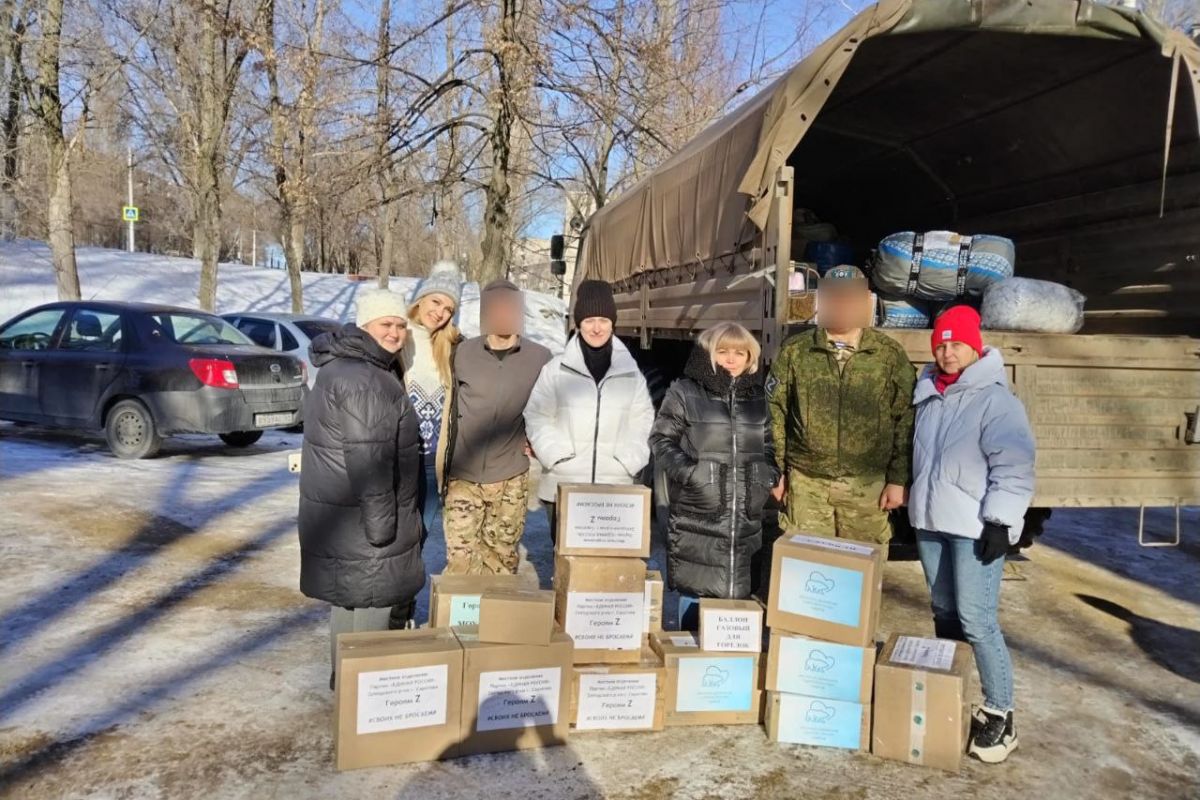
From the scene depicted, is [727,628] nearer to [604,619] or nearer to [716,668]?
[716,668]

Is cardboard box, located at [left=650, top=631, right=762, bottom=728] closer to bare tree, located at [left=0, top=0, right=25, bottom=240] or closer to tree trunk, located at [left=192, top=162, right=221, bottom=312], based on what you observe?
bare tree, located at [left=0, top=0, right=25, bottom=240]

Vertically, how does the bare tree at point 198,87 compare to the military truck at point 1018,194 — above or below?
above

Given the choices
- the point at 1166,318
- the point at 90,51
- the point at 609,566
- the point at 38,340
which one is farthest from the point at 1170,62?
the point at 90,51

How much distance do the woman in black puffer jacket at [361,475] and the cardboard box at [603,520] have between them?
1.94 ft

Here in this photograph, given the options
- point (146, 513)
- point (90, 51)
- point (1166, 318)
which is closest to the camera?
point (1166, 318)

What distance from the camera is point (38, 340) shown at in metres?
8.69

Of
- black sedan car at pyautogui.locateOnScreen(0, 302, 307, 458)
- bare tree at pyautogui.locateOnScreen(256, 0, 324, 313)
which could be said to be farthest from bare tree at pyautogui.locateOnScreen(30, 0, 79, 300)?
black sedan car at pyautogui.locateOnScreen(0, 302, 307, 458)

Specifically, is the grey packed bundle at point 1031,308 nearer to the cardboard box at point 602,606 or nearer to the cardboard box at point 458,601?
the cardboard box at point 602,606

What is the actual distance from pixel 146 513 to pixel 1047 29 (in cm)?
647

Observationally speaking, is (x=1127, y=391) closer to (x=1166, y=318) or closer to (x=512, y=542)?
(x=1166, y=318)

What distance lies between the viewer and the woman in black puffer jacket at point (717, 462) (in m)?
3.50

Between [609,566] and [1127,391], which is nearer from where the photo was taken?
[609,566]

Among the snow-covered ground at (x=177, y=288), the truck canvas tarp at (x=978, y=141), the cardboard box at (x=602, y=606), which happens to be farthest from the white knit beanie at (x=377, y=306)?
the snow-covered ground at (x=177, y=288)

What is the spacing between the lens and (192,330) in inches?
343
